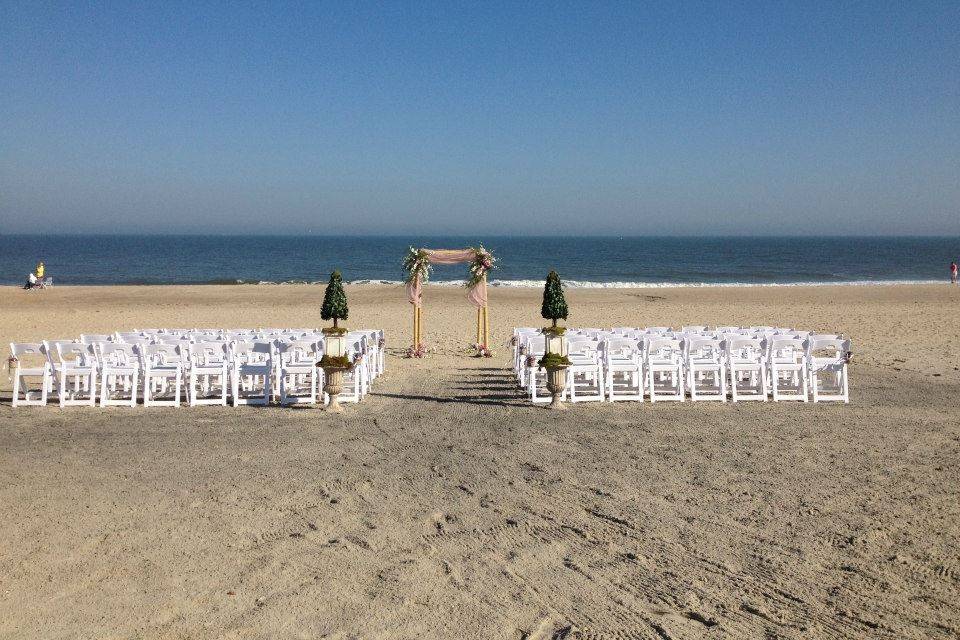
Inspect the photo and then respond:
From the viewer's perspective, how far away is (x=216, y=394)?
12.3m

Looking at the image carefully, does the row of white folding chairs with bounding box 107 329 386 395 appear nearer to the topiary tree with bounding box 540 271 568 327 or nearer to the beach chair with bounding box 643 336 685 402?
the topiary tree with bounding box 540 271 568 327

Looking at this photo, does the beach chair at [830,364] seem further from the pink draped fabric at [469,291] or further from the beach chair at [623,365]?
the pink draped fabric at [469,291]

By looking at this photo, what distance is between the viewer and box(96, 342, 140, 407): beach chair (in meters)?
11.1

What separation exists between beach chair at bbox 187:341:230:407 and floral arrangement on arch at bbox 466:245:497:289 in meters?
5.90

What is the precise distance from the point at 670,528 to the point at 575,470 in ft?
5.77

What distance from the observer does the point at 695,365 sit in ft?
37.8

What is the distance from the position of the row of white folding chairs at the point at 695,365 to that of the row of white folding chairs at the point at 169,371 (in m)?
3.03

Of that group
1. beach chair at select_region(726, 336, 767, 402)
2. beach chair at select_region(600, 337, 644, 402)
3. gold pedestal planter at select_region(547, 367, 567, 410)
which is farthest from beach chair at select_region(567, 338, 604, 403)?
beach chair at select_region(726, 336, 767, 402)

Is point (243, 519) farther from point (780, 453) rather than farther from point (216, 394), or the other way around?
point (216, 394)

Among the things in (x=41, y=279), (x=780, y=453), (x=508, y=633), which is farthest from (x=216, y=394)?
(x=41, y=279)

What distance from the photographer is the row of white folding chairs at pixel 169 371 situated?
437 inches

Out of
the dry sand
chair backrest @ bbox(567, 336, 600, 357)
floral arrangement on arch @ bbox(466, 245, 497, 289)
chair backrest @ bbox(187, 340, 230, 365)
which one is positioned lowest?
the dry sand

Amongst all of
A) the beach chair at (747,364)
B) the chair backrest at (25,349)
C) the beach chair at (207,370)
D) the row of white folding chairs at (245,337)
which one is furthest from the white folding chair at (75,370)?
the beach chair at (747,364)

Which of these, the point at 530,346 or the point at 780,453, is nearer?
the point at 780,453
